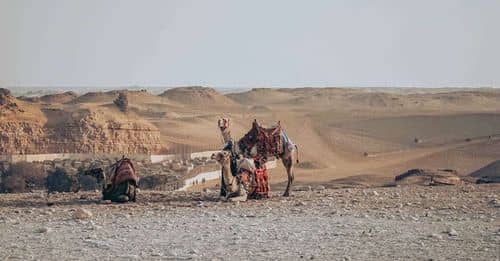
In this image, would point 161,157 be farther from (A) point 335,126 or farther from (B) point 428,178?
(A) point 335,126

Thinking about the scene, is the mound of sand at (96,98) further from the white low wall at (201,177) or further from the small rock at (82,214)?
the small rock at (82,214)

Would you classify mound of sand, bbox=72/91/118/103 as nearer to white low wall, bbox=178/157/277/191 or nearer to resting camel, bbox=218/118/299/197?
white low wall, bbox=178/157/277/191

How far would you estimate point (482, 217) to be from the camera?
1332 centimetres

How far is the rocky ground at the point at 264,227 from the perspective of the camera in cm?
1070

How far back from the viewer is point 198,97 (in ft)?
292

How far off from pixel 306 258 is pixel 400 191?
23.6 feet

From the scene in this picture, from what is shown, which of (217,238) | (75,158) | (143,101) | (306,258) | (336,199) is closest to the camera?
(306,258)

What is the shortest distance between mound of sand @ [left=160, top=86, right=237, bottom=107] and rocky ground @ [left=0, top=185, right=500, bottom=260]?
69.0 meters

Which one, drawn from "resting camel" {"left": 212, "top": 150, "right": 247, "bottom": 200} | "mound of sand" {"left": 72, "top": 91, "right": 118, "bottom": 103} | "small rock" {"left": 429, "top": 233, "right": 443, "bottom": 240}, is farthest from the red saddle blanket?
"mound of sand" {"left": 72, "top": 91, "right": 118, "bottom": 103}

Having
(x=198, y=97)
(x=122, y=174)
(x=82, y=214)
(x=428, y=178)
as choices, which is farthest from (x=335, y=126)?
(x=82, y=214)

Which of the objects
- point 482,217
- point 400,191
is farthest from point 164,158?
point 482,217

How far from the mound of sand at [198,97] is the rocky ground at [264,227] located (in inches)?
2716

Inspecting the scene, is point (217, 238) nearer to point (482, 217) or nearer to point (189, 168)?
point (482, 217)

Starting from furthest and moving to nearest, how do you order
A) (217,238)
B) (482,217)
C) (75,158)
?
(75,158) → (482,217) → (217,238)
